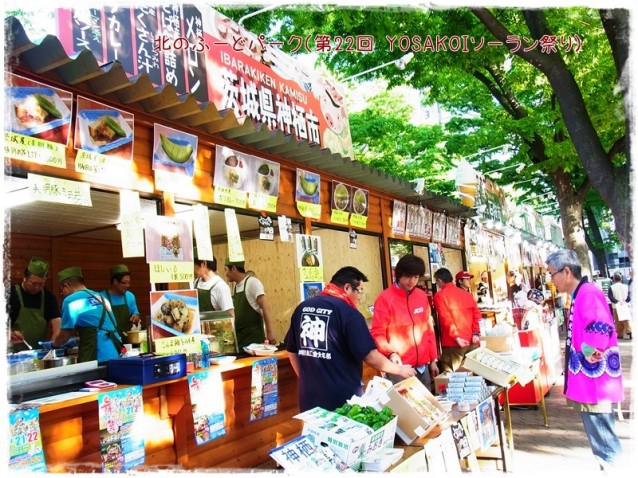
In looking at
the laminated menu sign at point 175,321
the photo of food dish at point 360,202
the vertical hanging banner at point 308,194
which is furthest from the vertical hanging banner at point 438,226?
the laminated menu sign at point 175,321

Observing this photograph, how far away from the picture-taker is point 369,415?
302 centimetres

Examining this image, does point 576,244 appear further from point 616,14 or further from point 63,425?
point 63,425

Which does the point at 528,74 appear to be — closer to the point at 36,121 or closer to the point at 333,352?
the point at 333,352

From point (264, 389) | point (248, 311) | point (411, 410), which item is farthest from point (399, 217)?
point (411, 410)

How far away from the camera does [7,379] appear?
3434mm

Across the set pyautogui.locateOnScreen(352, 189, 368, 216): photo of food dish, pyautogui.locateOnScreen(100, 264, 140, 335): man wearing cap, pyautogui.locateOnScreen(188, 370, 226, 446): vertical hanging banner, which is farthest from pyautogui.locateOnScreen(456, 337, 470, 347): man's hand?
pyautogui.locateOnScreen(100, 264, 140, 335): man wearing cap

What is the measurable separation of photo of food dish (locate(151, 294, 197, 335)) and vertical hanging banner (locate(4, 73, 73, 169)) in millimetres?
1369

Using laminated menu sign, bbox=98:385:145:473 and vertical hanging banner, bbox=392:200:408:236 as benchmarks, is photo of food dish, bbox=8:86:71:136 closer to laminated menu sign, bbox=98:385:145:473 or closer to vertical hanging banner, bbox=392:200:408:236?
laminated menu sign, bbox=98:385:145:473

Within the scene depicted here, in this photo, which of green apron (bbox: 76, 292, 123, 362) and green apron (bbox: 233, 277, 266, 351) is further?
green apron (bbox: 233, 277, 266, 351)

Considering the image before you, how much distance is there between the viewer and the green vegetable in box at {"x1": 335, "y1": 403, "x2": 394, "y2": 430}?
9.71ft

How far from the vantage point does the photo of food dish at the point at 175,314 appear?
440 cm

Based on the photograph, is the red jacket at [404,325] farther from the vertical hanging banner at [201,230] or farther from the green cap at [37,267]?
the green cap at [37,267]

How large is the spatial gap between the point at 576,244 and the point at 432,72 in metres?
6.78

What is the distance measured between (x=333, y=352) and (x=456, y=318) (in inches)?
153
